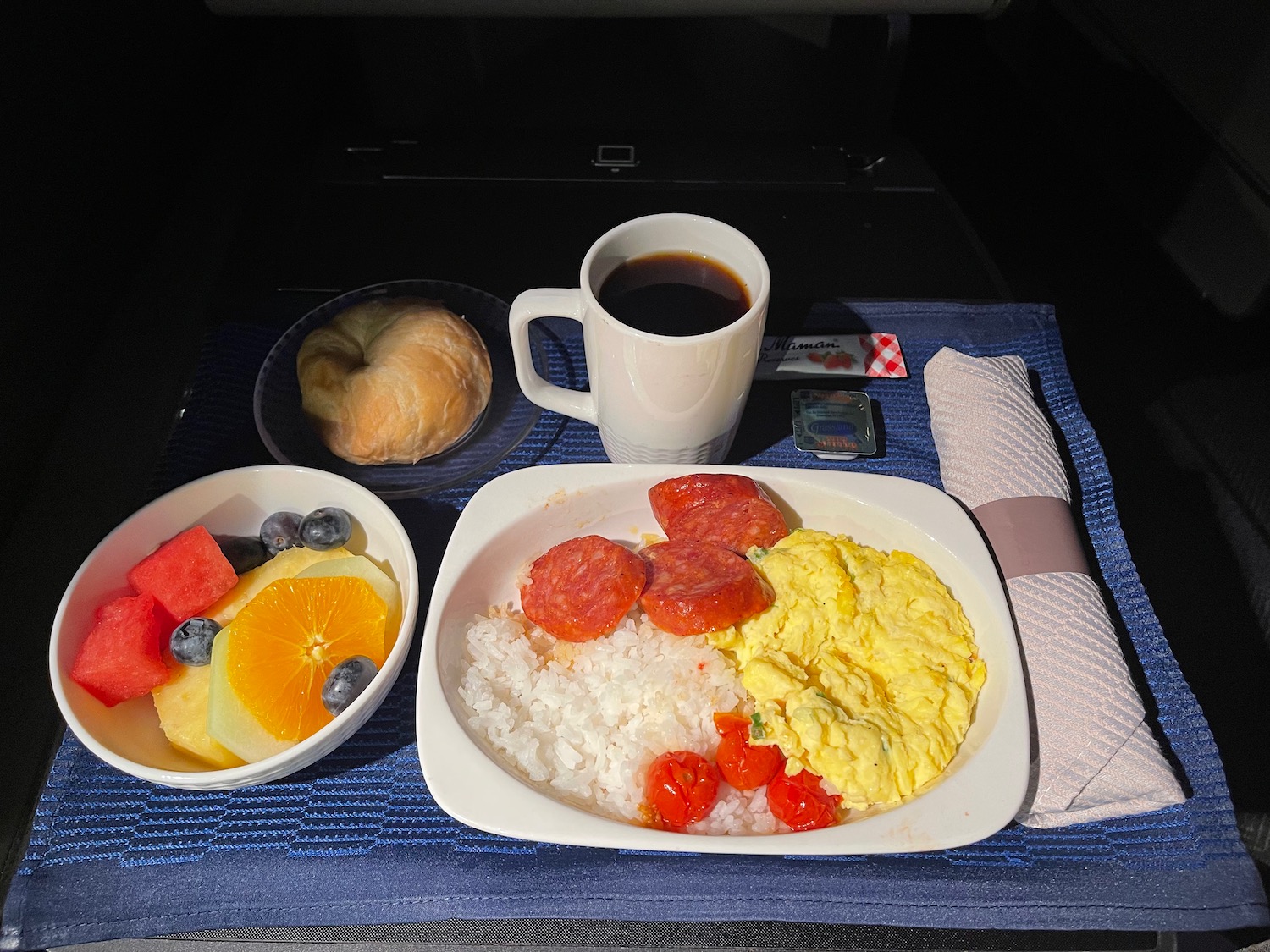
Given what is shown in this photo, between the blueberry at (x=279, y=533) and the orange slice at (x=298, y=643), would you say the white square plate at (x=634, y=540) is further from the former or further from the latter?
the blueberry at (x=279, y=533)

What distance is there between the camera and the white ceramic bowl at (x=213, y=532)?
34.9 inches

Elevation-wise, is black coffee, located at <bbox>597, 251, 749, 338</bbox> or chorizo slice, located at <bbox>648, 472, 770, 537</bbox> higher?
black coffee, located at <bbox>597, 251, 749, 338</bbox>

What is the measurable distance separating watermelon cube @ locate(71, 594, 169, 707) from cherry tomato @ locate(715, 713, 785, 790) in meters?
0.67

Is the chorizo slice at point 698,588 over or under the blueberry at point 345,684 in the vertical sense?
over

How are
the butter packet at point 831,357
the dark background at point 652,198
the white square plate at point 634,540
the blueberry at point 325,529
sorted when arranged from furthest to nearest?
the butter packet at point 831,357
the dark background at point 652,198
the blueberry at point 325,529
the white square plate at point 634,540

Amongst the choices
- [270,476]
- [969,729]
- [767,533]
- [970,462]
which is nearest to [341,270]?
[270,476]

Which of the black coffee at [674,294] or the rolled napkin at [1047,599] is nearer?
the rolled napkin at [1047,599]

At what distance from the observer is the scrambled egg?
3.06 feet

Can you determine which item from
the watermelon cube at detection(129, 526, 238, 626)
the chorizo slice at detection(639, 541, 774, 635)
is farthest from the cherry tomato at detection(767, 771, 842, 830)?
the watermelon cube at detection(129, 526, 238, 626)

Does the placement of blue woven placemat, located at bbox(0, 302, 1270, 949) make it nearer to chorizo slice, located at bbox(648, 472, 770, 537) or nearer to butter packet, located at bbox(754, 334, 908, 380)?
chorizo slice, located at bbox(648, 472, 770, 537)

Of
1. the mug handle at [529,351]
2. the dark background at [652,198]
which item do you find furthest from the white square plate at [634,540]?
the dark background at [652,198]

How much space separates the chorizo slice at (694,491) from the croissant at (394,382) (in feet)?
1.06

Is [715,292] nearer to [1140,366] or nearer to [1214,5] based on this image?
[1140,366]

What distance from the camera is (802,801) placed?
0.92 metres
